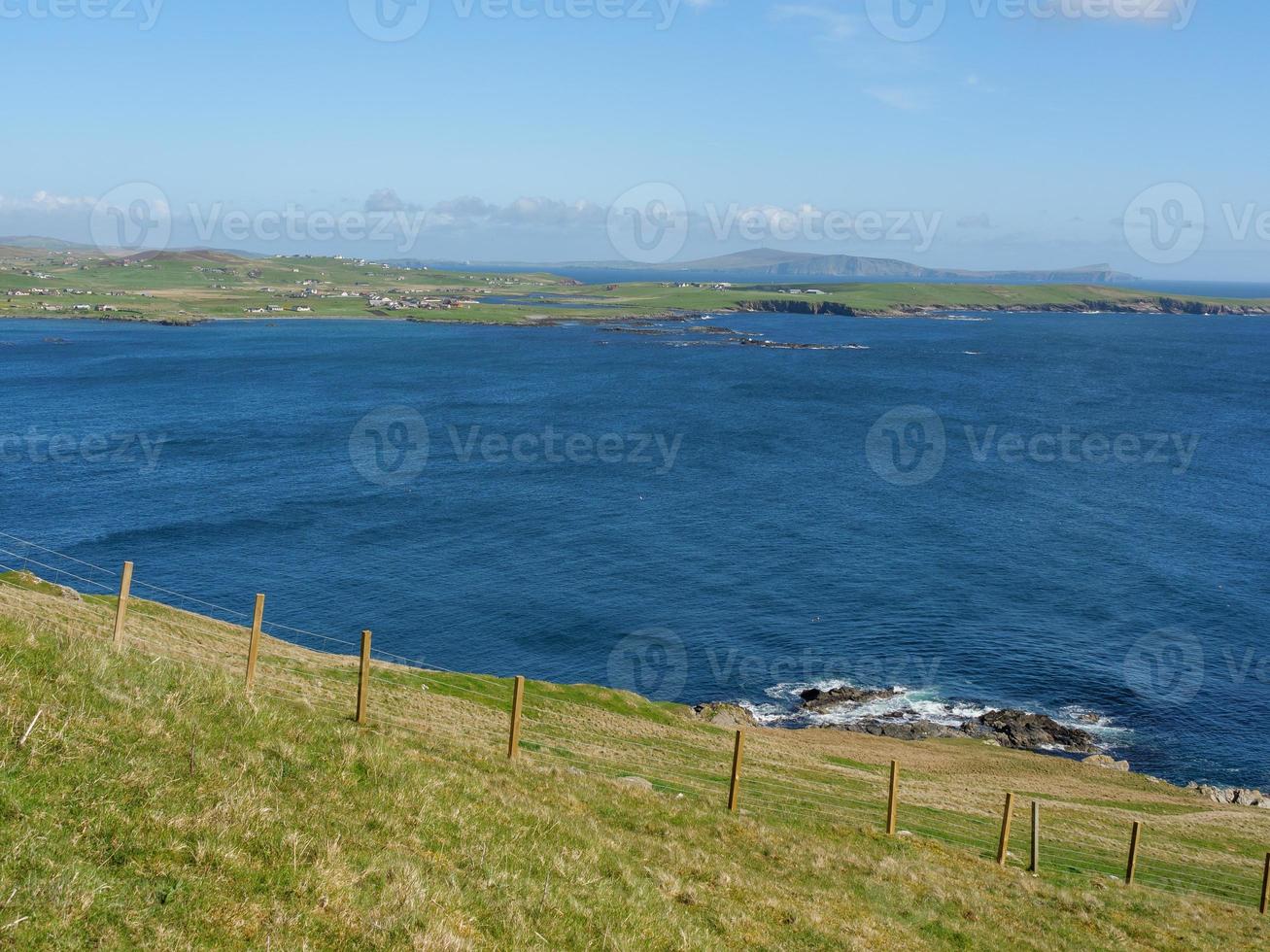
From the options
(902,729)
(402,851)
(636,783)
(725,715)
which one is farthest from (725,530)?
(402,851)

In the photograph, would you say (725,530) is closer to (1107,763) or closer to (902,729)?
(902,729)

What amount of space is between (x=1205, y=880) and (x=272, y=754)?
28.8 m

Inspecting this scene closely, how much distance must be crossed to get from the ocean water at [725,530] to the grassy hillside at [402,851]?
3191 centimetres

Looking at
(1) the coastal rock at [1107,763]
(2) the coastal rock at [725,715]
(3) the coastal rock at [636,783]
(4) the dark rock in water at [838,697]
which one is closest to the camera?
(3) the coastal rock at [636,783]

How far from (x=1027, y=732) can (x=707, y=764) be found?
85.6 ft

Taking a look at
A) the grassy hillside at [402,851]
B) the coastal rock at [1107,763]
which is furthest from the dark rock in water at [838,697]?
the grassy hillside at [402,851]

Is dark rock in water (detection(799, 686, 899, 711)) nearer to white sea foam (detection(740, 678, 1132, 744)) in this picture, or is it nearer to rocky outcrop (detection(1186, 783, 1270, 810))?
white sea foam (detection(740, 678, 1132, 744))

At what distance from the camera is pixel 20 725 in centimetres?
1164

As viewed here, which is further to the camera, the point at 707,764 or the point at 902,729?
the point at 902,729

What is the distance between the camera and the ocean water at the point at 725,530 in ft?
191

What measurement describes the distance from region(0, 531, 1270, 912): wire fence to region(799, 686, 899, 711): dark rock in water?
8.43 m

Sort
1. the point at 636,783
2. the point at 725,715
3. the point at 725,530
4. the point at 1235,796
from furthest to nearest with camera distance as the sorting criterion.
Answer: the point at 725,530 < the point at 725,715 < the point at 1235,796 < the point at 636,783

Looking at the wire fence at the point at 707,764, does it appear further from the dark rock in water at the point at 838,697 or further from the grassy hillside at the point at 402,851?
the dark rock in water at the point at 838,697

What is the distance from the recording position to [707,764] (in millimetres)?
34406
